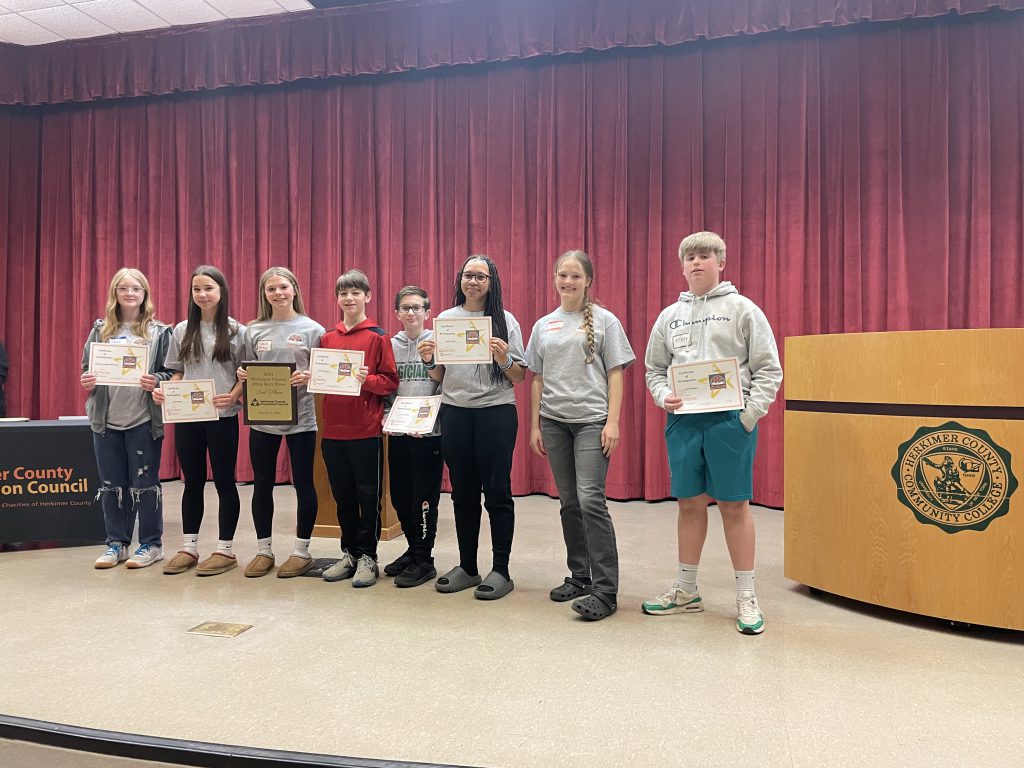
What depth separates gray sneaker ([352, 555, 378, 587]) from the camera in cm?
311

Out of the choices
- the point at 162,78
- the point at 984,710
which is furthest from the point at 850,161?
the point at 162,78

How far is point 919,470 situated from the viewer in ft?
8.34

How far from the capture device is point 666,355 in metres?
2.77

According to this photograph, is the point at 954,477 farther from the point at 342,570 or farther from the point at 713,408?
the point at 342,570

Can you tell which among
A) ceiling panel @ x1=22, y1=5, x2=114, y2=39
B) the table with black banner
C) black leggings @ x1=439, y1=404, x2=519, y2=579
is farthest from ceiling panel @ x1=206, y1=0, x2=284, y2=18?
black leggings @ x1=439, y1=404, x2=519, y2=579

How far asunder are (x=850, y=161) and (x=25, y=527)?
230 inches

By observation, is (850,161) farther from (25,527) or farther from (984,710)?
(25,527)

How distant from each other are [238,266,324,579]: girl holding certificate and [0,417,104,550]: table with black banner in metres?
1.32

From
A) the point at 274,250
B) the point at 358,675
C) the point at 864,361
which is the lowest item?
the point at 358,675

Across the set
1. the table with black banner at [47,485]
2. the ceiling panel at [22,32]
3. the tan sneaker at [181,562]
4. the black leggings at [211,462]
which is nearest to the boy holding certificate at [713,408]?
the black leggings at [211,462]

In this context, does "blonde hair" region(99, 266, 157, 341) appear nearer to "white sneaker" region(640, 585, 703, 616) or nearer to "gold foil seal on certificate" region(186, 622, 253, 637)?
"gold foil seal on certificate" region(186, 622, 253, 637)

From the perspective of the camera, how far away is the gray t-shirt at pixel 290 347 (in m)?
3.19

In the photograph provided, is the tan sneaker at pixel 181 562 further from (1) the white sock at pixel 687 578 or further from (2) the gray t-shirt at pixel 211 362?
(1) the white sock at pixel 687 578

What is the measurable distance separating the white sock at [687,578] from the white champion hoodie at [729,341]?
67 centimetres
